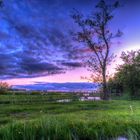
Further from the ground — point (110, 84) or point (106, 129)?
point (110, 84)

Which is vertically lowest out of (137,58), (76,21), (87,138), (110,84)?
(87,138)

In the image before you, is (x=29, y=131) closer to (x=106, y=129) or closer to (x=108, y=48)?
(x=106, y=129)

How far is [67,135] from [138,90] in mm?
47485

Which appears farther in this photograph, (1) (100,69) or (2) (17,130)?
(1) (100,69)

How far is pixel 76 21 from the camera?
150ft

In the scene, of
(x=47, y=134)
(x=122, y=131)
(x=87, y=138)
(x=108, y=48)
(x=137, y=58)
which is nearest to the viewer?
(x=47, y=134)

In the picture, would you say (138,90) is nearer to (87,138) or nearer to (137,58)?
(137,58)

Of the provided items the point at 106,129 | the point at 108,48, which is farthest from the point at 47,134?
the point at 108,48

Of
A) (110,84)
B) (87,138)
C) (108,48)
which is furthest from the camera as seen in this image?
(110,84)

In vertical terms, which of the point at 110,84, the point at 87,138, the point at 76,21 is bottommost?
the point at 87,138

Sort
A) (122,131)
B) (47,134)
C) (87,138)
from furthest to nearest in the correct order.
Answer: (122,131) < (87,138) < (47,134)

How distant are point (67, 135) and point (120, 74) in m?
47.1

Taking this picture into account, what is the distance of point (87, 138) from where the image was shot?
13500 mm

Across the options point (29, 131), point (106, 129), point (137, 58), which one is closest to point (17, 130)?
point (29, 131)
